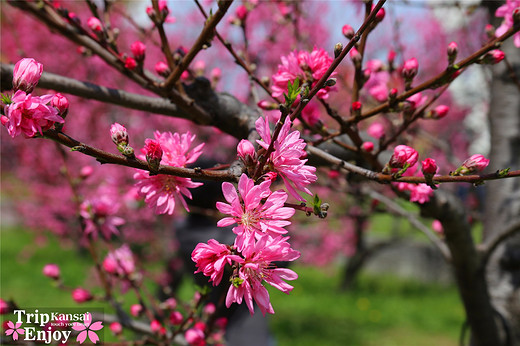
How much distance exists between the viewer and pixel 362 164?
150 centimetres

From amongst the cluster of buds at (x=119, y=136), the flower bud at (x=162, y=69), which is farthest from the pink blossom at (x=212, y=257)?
the flower bud at (x=162, y=69)

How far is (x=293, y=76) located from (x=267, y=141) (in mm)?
415

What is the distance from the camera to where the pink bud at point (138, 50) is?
4.33ft

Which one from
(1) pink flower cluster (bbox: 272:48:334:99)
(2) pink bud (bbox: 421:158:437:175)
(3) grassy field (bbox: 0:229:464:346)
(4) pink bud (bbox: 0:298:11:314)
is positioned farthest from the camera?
(3) grassy field (bbox: 0:229:464:346)

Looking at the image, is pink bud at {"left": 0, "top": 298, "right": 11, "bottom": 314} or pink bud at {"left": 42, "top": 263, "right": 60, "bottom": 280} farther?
pink bud at {"left": 42, "top": 263, "right": 60, "bottom": 280}

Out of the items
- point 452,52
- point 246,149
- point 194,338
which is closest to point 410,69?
point 452,52

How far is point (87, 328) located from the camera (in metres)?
1.45

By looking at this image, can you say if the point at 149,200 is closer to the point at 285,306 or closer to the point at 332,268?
the point at 285,306

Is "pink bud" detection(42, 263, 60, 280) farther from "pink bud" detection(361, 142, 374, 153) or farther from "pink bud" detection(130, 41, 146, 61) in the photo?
"pink bud" detection(361, 142, 374, 153)

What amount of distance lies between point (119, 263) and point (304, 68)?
116 cm

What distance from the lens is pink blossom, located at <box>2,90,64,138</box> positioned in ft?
2.48

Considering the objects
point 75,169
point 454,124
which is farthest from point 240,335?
point 454,124

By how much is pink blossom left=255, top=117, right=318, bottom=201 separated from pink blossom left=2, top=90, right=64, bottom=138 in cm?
39

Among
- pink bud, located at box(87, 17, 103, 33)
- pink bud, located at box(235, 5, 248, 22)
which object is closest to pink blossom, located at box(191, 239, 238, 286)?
pink bud, located at box(87, 17, 103, 33)
